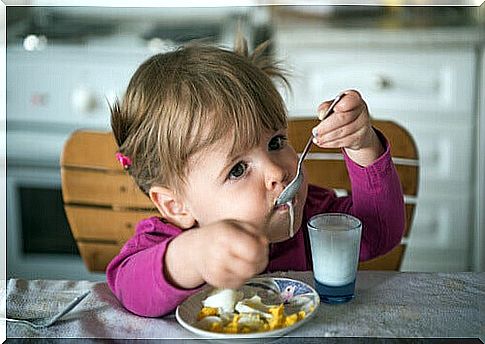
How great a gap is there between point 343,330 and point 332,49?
1.31 ft

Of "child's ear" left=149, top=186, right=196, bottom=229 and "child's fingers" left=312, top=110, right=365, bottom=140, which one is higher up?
"child's fingers" left=312, top=110, right=365, bottom=140

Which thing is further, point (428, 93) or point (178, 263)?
point (428, 93)

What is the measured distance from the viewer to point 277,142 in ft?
1.61

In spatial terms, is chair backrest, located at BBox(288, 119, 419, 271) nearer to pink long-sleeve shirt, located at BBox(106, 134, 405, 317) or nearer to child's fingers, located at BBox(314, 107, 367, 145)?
pink long-sleeve shirt, located at BBox(106, 134, 405, 317)

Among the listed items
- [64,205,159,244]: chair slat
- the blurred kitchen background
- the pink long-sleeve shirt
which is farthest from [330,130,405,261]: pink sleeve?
[64,205,159,244]: chair slat

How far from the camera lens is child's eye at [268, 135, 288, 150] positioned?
1.59 ft

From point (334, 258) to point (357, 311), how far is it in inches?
1.4

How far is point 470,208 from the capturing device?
29.8 inches

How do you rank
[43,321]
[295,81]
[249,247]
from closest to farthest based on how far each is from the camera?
[249,247] < [43,321] < [295,81]

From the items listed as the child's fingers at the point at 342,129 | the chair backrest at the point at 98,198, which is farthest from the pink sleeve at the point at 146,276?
the chair backrest at the point at 98,198

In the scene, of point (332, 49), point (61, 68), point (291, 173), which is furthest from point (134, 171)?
point (332, 49)

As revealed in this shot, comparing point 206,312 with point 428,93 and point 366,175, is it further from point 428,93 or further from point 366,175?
point 428,93

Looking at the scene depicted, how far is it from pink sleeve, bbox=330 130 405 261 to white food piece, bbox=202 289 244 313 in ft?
0.42

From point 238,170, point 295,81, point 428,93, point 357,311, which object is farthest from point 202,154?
point 428,93
